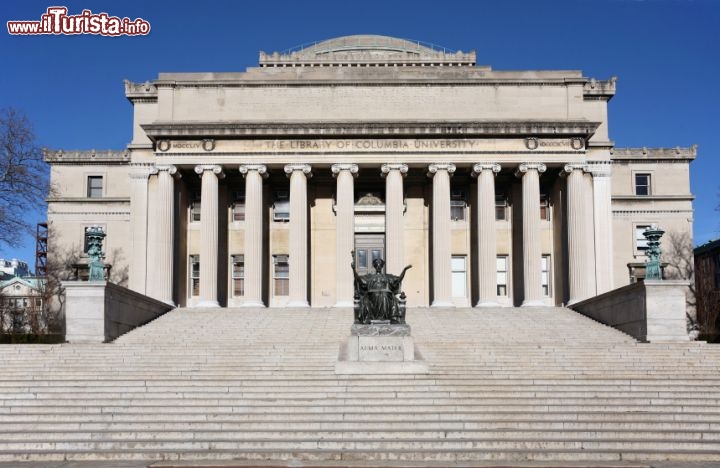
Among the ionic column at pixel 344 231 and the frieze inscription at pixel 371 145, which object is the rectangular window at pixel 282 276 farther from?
the frieze inscription at pixel 371 145

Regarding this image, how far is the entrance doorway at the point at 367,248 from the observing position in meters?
48.3

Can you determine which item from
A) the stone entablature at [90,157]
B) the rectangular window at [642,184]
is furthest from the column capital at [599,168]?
the stone entablature at [90,157]

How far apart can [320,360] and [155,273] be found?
20.4 metres

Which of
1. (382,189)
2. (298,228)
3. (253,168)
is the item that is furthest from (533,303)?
(253,168)

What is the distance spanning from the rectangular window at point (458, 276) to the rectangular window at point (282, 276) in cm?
944

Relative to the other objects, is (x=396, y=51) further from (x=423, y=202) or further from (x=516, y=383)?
(x=516, y=383)

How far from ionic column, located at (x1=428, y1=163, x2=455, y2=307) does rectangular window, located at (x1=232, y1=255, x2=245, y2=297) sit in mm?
11245

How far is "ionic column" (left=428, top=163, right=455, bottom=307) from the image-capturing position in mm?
43731

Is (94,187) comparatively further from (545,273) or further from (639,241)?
(639,241)

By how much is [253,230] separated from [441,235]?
393 inches

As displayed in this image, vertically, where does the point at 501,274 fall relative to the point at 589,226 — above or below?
below

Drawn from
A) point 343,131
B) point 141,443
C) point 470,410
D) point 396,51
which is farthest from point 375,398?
point 396,51

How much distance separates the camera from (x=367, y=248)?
4853 centimetres

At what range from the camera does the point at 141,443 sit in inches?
775
